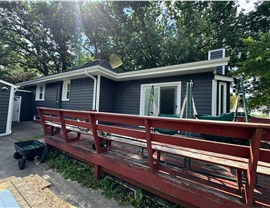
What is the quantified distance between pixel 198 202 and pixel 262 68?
748cm

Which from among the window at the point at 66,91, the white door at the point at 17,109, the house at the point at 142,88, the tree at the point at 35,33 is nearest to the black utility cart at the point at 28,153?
the house at the point at 142,88

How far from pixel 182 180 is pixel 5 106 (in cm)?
799

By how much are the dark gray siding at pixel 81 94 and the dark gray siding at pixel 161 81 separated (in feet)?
4.29

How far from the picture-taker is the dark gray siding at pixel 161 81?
15.3ft

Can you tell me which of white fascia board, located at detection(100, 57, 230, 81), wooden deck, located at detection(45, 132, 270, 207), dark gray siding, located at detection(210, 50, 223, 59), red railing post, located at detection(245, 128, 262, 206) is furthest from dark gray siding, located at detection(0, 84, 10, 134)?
dark gray siding, located at detection(210, 50, 223, 59)

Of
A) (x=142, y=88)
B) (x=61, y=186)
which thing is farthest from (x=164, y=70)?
(x=61, y=186)

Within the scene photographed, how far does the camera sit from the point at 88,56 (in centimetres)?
1723

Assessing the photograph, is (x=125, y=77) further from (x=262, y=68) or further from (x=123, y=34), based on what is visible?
(x=123, y=34)

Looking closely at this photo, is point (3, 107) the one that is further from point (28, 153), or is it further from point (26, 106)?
point (28, 153)

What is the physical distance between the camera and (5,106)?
630 cm

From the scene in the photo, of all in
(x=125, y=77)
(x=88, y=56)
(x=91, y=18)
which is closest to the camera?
(x=125, y=77)

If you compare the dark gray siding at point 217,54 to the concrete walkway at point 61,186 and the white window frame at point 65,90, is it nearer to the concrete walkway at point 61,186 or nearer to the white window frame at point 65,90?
the concrete walkway at point 61,186

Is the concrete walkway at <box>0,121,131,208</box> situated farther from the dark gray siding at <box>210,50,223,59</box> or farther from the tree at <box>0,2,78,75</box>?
the tree at <box>0,2,78,75</box>

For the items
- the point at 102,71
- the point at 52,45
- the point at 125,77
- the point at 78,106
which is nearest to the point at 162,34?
the point at 125,77
